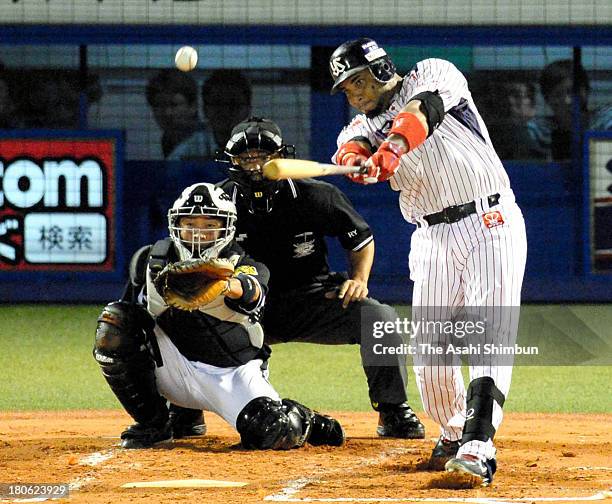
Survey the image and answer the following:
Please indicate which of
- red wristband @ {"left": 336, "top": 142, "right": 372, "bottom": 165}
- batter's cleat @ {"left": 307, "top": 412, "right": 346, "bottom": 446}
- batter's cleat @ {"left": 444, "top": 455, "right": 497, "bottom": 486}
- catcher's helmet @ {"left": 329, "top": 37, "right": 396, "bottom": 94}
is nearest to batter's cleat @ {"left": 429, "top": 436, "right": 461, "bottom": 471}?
batter's cleat @ {"left": 444, "top": 455, "right": 497, "bottom": 486}

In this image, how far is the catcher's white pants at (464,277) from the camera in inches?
213

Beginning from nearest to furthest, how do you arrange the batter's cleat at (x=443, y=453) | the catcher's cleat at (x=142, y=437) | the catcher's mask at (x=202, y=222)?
the batter's cleat at (x=443, y=453) → the catcher's mask at (x=202, y=222) → the catcher's cleat at (x=142, y=437)

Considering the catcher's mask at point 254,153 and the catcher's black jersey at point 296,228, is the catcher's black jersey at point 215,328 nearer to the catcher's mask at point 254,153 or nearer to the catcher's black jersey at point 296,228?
the catcher's mask at point 254,153

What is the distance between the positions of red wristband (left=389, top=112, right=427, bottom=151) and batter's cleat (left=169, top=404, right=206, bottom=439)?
2.09 meters

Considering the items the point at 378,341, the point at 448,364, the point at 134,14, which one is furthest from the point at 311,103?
the point at 448,364

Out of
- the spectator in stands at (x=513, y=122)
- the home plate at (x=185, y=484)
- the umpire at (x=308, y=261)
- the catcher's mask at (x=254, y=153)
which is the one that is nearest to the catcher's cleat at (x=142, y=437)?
the home plate at (x=185, y=484)

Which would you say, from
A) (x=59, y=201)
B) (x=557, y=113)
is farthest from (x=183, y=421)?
(x=557, y=113)

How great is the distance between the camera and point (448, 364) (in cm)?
564

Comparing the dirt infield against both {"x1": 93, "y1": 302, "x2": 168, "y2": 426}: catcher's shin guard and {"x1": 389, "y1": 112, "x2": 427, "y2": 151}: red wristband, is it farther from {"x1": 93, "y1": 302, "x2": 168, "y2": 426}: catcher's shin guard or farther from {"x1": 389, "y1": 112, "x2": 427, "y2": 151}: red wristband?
{"x1": 389, "y1": 112, "x2": 427, "y2": 151}: red wristband

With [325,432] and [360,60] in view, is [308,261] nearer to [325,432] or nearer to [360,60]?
[325,432]

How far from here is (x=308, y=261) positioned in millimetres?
7062

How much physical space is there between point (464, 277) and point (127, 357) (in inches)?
61.3

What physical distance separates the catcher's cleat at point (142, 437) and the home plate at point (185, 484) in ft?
2.88

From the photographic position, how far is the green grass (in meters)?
8.13
